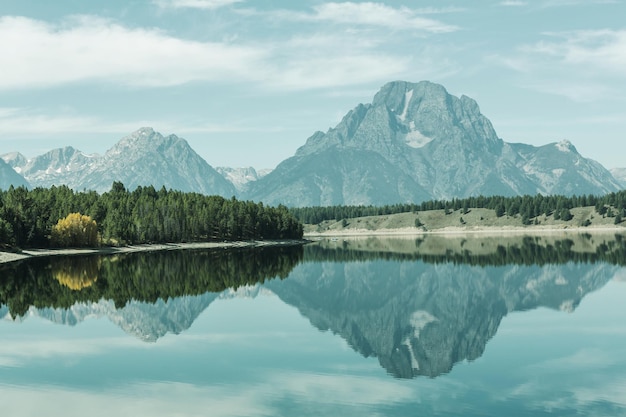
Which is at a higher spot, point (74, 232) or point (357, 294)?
point (74, 232)

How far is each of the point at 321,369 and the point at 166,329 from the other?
2033 cm

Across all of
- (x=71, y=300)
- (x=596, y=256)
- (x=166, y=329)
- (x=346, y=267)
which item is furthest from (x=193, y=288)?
(x=596, y=256)

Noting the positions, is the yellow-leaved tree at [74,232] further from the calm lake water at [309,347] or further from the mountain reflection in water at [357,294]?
the calm lake water at [309,347]

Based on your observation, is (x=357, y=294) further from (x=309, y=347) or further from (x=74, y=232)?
(x=74, y=232)

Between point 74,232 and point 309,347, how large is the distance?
140806mm

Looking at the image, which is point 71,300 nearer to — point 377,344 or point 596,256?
point 377,344

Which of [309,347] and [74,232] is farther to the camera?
[74,232]

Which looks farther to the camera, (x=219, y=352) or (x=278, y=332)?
(x=278, y=332)

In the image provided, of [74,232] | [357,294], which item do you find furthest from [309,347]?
[74,232]

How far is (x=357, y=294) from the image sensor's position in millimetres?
88812

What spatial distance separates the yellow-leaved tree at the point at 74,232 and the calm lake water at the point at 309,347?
250 feet

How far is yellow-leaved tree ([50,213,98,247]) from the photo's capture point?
173250 millimetres

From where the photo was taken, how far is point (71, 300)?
71250mm

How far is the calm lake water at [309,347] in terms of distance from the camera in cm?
3353
